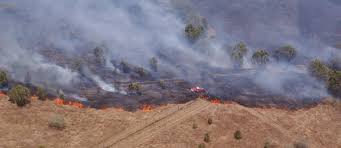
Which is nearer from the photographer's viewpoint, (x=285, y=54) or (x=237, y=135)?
(x=237, y=135)

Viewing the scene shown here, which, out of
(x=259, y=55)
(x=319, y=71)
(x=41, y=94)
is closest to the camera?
(x=41, y=94)

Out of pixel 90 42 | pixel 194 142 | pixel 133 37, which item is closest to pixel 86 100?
pixel 194 142

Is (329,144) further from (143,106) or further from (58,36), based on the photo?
(58,36)

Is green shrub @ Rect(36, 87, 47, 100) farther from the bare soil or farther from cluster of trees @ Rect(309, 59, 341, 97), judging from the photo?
cluster of trees @ Rect(309, 59, 341, 97)

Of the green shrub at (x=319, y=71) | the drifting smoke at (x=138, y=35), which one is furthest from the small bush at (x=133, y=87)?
the green shrub at (x=319, y=71)

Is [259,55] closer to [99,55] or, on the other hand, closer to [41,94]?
[99,55]

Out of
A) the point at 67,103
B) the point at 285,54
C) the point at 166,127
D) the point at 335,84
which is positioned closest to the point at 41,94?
the point at 67,103
